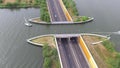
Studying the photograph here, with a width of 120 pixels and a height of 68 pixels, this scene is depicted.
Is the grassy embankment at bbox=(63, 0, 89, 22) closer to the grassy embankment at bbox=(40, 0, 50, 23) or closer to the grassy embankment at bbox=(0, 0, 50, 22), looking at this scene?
the grassy embankment at bbox=(40, 0, 50, 23)

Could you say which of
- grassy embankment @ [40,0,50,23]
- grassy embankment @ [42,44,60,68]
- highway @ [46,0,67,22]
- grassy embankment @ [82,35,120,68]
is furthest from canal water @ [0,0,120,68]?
highway @ [46,0,67,22]

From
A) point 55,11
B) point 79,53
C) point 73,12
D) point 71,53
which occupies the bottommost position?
point 79,53

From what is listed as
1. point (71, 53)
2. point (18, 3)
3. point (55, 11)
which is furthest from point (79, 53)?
point (18, 3)

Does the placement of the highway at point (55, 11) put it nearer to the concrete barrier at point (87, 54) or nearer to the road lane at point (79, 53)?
the road lane at point (79, 53)

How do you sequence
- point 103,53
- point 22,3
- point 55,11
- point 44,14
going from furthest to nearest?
point 22,3
point 55,11
point 44,14
point 103,53

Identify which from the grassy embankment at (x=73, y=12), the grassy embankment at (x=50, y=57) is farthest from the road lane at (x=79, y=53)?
the grassy embankment at (x=73, y=12)

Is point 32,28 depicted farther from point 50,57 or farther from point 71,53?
point 50,57
